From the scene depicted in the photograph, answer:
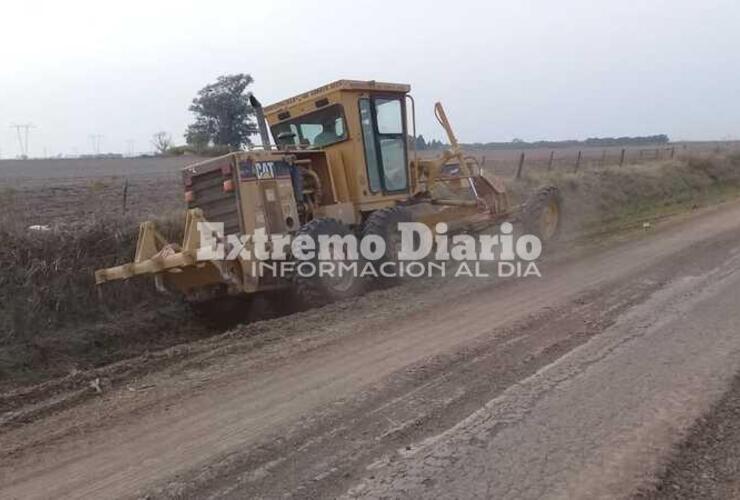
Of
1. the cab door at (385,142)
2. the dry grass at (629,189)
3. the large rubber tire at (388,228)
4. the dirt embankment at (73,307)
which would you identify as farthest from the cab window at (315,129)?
the dry grass at (629,189)

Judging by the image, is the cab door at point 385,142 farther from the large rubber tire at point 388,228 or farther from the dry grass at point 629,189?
the dry grass at point 629,189

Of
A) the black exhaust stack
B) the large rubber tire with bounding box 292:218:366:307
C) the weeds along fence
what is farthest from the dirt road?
the weeds along fence

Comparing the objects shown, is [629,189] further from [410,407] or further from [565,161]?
[410,407]

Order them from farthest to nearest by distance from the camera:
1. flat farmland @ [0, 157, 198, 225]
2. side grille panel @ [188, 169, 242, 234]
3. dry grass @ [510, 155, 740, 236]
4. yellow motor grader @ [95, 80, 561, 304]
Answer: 1. dry grass @ [510, 155, 740, 236]
2. flat farmland @ [0, 157, 198, 225]
3. side grille panel @ [188, 169, 242, 234]
4. yellow motor grader @ [95, 80, 561, 304]

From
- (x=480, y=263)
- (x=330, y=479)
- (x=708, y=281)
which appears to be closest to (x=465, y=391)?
(x=330, y=479)

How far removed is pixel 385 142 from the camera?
10.7 m

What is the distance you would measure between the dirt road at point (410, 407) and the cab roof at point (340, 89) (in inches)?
143

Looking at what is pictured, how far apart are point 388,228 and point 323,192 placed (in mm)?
1105

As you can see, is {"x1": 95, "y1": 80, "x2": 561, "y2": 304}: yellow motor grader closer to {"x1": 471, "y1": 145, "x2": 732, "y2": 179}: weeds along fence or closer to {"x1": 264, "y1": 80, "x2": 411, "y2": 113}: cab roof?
{"x1": 264, "y1": 80, "x2": 411, "y2": 113}: cab roof

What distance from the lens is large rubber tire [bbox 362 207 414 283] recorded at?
392 inches

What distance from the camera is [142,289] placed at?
974 cm

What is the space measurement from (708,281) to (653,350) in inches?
130

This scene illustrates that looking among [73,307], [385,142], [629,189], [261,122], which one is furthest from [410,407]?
[629,189]

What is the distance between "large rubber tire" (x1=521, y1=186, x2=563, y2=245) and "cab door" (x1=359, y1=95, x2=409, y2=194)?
287 centimetres
